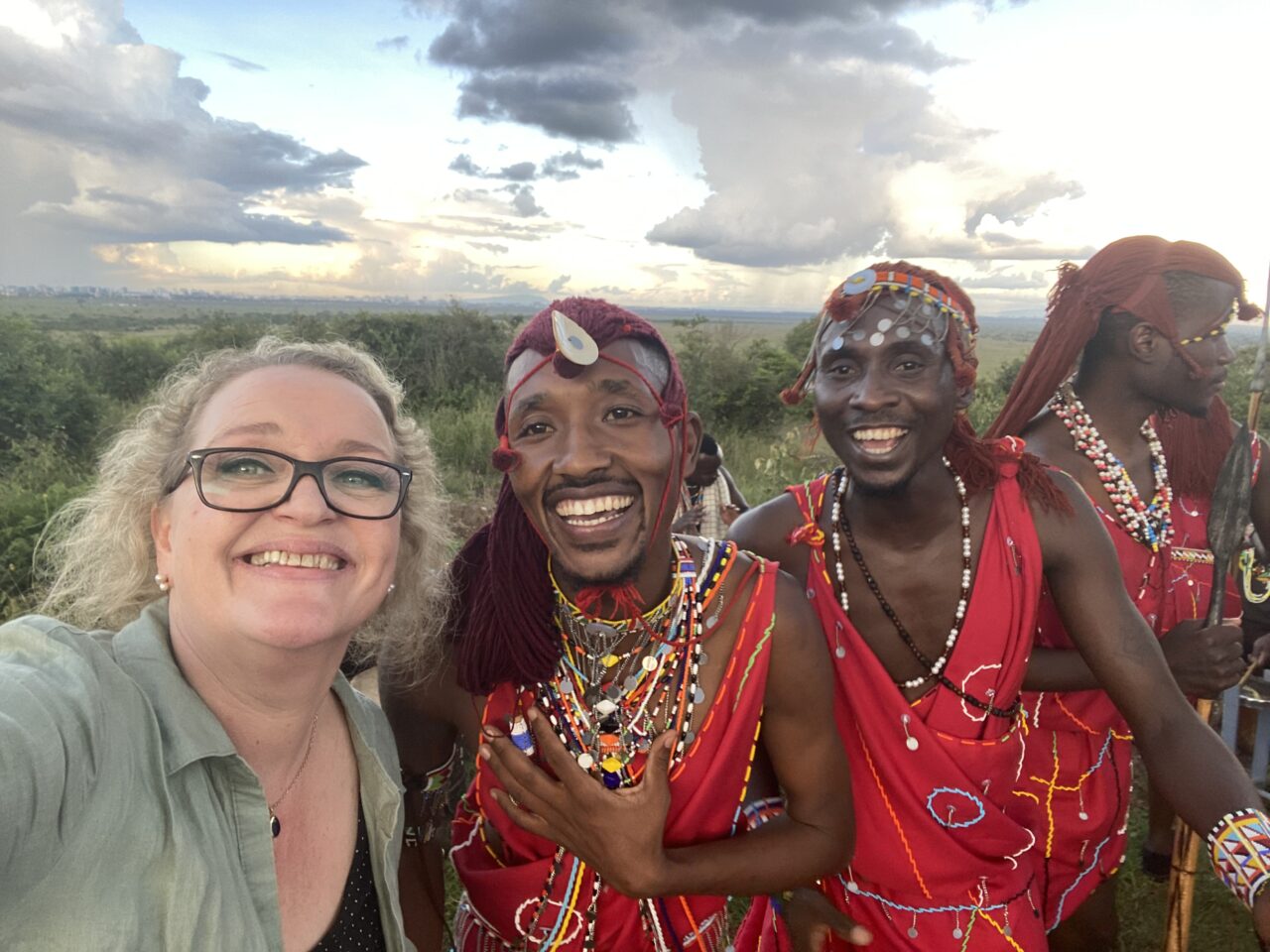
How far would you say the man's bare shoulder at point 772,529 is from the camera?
2.43 meters

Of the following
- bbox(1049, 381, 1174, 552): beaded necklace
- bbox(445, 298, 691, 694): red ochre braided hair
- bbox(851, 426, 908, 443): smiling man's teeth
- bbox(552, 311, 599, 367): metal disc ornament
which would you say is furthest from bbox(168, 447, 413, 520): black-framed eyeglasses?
bbox(1049, 381, 1174, 552): beaded necklace

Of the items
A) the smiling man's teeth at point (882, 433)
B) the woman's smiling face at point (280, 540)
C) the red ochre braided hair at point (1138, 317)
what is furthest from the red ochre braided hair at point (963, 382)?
the woman's smiling face at point (280, 540)

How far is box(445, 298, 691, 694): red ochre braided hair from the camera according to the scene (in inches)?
69.6

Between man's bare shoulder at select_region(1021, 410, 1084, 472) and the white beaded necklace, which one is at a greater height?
man's bare shoulder at select_region(1021, 410, 1084, 472)

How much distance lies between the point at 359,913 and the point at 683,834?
0.73m

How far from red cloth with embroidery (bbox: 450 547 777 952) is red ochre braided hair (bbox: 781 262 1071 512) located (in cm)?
80

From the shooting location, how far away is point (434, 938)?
2.02 m

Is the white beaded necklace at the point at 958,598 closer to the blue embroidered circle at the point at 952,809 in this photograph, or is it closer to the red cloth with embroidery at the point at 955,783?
the red cloth with embroidery at the point at 955,783

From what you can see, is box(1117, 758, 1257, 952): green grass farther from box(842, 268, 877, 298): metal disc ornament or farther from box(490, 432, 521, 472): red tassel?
box(490, 432, 521, 472): red tassel

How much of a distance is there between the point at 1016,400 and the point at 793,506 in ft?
3.83

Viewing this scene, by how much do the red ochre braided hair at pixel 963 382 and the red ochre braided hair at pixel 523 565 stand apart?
62 centimetres

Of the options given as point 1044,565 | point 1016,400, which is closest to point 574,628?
point 1044,565

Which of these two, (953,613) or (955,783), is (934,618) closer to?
(953,613)

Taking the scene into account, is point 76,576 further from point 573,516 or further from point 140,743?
point 573,516
